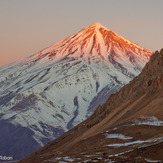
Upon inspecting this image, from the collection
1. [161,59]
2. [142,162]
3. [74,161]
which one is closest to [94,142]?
[74,161]

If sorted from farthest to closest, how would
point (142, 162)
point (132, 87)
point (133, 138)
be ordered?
point (132, 87) < point (133, 138) < point (142, 162)

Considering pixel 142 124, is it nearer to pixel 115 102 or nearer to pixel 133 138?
pixel 133 138

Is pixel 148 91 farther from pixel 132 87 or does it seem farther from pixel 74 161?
pixel 74 161

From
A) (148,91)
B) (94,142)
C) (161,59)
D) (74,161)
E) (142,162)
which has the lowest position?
(142,162)

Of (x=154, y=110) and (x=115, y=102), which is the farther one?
(x=115, y=102)

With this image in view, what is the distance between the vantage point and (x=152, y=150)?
106 ft

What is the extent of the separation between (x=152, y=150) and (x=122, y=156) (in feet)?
8.23

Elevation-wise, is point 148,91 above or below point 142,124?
above

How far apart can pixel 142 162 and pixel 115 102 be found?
183 feet

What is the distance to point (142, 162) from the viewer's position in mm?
29953

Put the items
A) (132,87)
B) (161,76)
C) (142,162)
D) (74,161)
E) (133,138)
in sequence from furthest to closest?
(132,87) < (161,76) < (133,138) < (74,161) < (142,162)

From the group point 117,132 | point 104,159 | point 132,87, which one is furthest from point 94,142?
point 132,87

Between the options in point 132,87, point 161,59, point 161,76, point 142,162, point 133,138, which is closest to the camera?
point 142,162

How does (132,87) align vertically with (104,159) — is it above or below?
above
